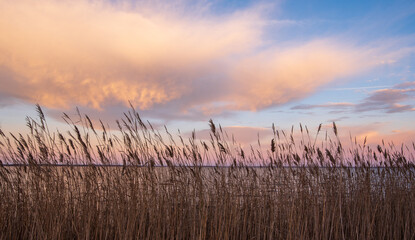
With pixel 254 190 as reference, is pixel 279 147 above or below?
above

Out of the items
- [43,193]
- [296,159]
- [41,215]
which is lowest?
[41,215]

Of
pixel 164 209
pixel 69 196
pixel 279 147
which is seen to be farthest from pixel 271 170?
pixel 69 196

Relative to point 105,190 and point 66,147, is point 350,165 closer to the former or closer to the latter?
point 105,190

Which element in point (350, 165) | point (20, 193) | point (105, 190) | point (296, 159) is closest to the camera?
point (105, 190)

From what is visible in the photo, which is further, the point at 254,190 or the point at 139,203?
the point at 254,190

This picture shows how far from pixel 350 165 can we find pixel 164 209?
4189 mm

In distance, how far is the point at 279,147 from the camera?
211 inches

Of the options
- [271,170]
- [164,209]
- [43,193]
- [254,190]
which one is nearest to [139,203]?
[164,209]

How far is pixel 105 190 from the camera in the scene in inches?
175

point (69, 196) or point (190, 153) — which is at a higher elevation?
point (190, 153)

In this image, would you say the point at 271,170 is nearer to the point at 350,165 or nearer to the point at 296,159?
the point at 296,159

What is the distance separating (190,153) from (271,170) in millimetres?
1667

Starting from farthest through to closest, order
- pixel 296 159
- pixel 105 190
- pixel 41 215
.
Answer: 1. pixel 296 159
2. pixel 105 190
3. pixel 41 215

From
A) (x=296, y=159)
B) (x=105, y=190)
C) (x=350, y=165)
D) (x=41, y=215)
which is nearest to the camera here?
(x=41, y=215)
